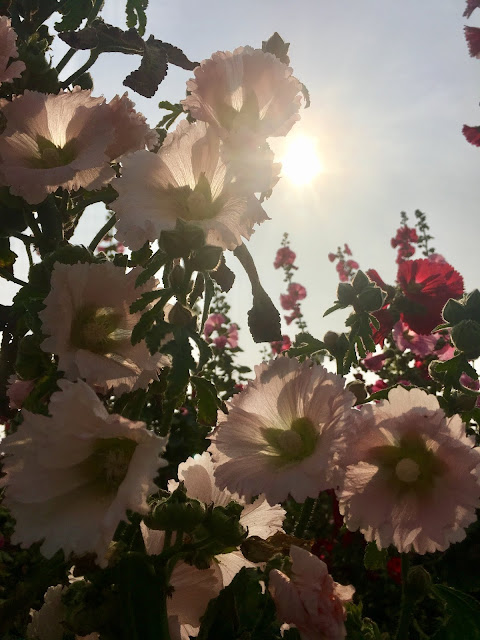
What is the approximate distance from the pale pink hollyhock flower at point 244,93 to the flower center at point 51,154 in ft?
0.80

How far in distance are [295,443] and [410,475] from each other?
144mm

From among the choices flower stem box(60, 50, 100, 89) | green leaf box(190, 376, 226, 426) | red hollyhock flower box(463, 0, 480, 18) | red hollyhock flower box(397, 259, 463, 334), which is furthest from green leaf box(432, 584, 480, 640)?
red hollyhock flower box(463, 0, 480, 18)

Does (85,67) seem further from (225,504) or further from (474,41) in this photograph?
(474,41)

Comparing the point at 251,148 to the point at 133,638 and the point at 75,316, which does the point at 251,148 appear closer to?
the point at 75,316

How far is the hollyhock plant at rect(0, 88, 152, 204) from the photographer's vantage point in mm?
897

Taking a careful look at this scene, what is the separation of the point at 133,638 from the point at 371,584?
3.56 m

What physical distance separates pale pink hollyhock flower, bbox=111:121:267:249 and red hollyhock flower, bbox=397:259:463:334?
920mm

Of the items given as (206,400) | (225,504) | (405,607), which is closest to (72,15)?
(206,400)

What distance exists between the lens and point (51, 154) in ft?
3.18

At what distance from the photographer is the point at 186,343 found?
0.72 metres

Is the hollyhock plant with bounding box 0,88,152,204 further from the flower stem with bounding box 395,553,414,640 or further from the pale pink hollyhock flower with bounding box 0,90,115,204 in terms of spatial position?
the flower stem with bounding box 395,553,414,640

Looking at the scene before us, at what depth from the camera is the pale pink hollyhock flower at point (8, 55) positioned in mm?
986

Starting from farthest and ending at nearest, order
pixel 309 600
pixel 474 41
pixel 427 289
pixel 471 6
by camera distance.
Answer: pixel 474 41 < pixel 471 6 < pixel 427 289 < pixel 309 600

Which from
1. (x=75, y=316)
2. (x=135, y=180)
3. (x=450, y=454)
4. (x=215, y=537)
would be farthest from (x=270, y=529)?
(x=135, y=180)
